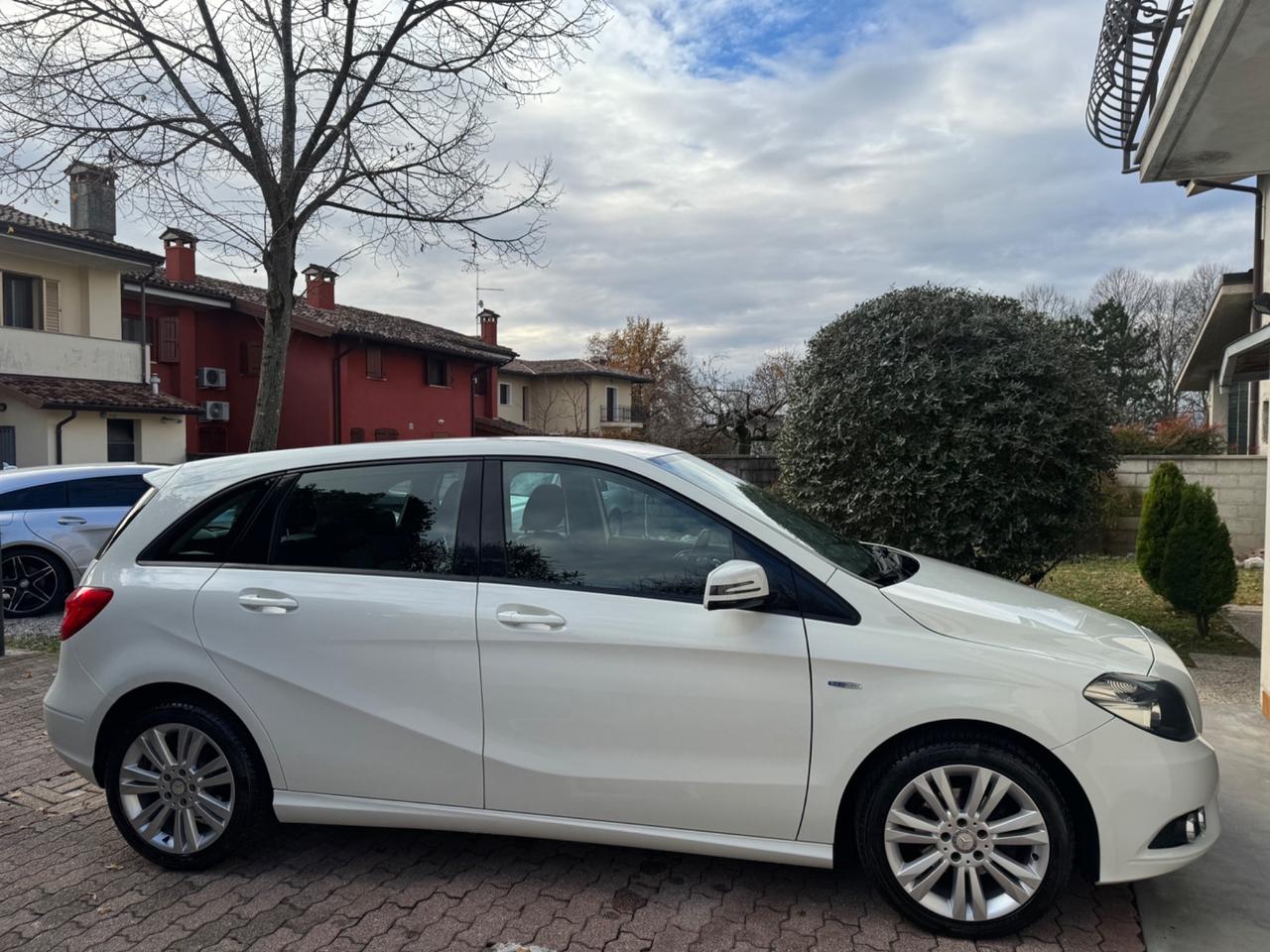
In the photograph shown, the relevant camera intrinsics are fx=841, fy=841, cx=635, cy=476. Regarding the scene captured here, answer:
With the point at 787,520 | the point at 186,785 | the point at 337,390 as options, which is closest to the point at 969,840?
the point at 787,520

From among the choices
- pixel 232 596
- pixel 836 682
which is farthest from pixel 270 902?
pixel 836 682

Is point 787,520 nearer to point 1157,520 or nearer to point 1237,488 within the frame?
point 1157,520

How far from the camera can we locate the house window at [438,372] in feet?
104

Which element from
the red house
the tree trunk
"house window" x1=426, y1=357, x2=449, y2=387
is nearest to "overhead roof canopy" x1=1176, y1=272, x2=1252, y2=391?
the tree trunk

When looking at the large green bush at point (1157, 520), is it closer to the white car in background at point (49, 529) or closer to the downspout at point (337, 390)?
the white car in background at point (49, 529)

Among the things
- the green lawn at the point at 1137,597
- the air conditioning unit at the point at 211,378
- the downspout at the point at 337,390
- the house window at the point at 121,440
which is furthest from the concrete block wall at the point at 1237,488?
the air conditioning unit at the point at 211,378

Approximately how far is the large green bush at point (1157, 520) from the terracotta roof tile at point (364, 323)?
21456 mm

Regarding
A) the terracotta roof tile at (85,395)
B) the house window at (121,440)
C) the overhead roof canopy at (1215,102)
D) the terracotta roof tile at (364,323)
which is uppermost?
the terracotta roof tile at (364,323)

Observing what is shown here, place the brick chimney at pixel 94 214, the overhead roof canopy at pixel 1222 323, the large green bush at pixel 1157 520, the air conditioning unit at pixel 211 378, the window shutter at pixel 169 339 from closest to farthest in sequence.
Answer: the large green bush at pixel 1157 520 → the overhead roof canopy at pixel 1222 323 → the brick chimney at pixel 94 214 → the window shutter at pixel 169 339 → the air conditioning unit at pixel 211 378

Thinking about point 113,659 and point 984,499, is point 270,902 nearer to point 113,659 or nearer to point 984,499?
point 113,659

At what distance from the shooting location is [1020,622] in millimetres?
2979

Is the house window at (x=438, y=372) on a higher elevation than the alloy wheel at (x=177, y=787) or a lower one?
higher

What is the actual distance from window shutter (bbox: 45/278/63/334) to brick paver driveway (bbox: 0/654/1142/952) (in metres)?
20.7

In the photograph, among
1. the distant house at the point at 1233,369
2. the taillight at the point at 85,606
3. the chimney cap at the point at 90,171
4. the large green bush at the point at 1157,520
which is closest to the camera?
the taillight at the point at 85,606
